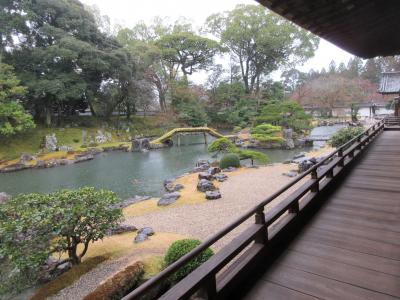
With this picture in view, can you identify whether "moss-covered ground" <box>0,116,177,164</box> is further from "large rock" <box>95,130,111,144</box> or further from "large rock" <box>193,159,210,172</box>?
"large rock" <box>193,159,210,172</box>

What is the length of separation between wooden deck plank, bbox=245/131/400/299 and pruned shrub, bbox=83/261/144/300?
2318mm

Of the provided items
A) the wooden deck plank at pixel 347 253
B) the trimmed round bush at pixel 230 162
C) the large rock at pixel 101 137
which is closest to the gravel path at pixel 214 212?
the wooden deck plank at pixel 347 253

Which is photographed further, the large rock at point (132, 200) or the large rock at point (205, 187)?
the large rock at point (205, 187)

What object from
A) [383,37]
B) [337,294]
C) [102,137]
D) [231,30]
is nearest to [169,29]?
[231,30]

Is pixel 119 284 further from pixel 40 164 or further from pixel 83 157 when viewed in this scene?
A: pixel 83 157

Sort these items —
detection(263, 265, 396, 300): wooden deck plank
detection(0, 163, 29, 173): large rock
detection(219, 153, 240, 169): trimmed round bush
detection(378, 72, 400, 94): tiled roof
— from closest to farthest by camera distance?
detection(263, 265, 396, 300): wooden deck plank → detection(219, 153, 240, 169): trimmed round bush → detection(378, 72, 400, 94): tiled roof → detection(0, 163, 29, 173): large rock

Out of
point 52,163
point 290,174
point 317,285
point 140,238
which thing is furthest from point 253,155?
point 52,163

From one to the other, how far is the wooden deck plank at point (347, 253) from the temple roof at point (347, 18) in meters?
2.30

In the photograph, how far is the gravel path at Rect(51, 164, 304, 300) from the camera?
14.0 feet

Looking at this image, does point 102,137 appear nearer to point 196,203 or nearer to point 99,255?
point 196,203

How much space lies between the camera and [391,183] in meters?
4.76

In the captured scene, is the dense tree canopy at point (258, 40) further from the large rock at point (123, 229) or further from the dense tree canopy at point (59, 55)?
the large rock at point (123, 229)

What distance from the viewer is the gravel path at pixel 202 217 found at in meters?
4.28

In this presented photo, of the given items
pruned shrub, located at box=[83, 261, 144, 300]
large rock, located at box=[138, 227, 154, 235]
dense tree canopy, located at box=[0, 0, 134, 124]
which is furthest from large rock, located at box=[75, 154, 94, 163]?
pruned shrub, located at box=[83, 261, 144, 300]
